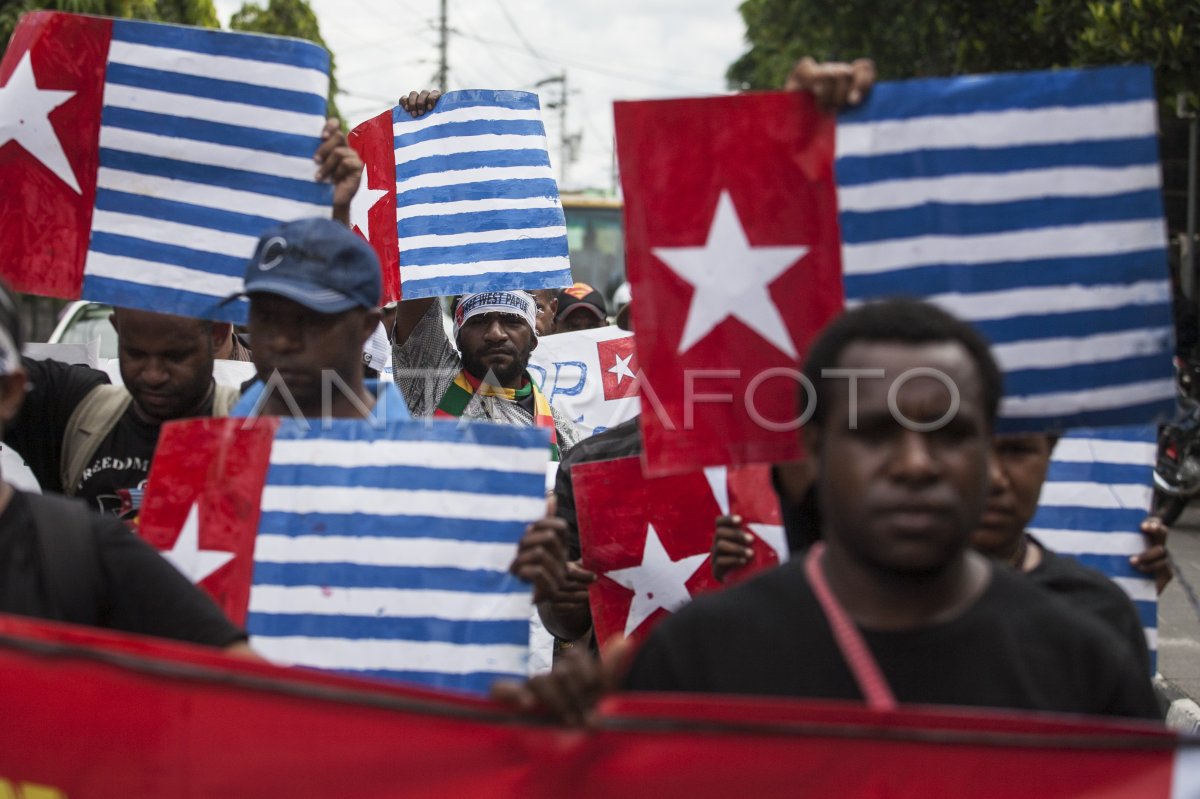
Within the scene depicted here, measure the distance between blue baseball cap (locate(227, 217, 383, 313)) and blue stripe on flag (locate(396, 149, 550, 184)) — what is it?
2.15m

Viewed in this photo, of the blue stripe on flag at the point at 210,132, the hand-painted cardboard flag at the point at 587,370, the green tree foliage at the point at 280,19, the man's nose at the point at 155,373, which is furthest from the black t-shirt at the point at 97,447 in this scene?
the green tree foliage at the point at 280,19

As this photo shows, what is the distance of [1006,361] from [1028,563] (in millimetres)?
431

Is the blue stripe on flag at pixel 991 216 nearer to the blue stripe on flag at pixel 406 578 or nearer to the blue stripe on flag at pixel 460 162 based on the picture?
the blue stripe on flag at pixel 406 578

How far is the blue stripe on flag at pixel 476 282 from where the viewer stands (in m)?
5.41

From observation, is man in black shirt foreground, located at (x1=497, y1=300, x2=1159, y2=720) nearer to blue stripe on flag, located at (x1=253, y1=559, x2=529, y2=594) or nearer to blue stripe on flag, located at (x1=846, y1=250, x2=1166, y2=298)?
blue stripe on flag, located at (x1=846, y1=250, x2=1166, y2=298)

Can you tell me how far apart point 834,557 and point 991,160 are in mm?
1023

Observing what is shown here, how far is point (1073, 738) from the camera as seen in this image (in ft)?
7.05

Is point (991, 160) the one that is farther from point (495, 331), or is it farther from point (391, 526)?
point (495, 331)

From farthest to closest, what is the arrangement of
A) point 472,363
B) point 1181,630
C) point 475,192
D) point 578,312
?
point 1181,630, point 578,312, point 472,363, point 475,192

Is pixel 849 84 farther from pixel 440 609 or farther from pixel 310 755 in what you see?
pixel 310 755

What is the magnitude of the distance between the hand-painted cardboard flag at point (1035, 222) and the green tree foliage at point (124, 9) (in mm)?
9952

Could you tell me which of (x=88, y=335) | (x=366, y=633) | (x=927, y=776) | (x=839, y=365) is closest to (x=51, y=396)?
(x=366, y=633)

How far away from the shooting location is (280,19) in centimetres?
2564

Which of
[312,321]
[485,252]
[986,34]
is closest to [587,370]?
[485,252]
